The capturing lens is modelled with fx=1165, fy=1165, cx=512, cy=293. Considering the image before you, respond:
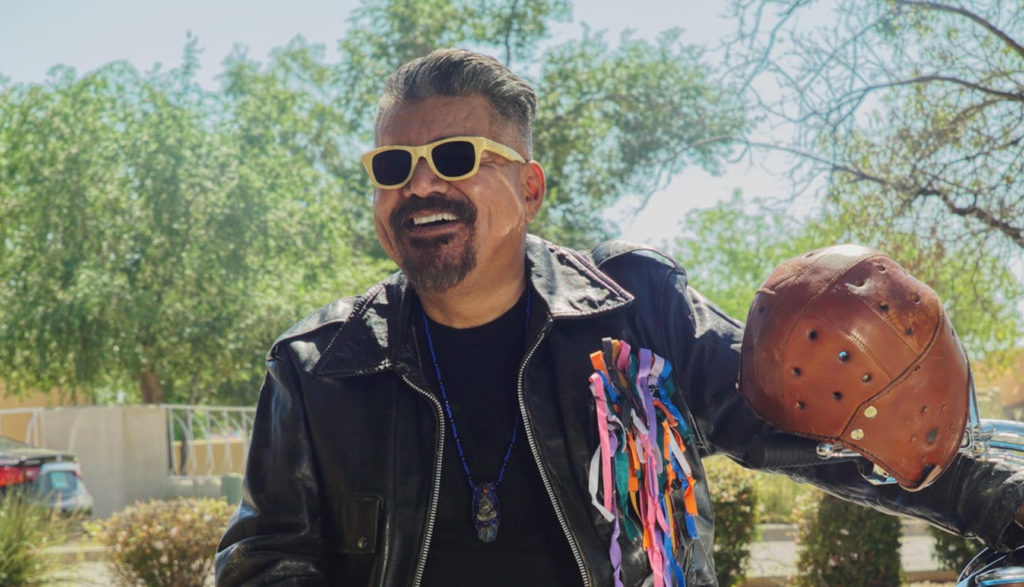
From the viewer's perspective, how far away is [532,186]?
292cm

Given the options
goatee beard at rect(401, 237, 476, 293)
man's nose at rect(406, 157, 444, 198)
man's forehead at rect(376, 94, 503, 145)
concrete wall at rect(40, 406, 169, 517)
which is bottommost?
concrete wall at rect(40, 406, 169, 517)

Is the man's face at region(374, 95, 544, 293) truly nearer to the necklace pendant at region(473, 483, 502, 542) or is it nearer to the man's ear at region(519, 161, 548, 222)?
the man's ear at region(519, 161, 548, 222)

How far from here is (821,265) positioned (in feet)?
7.38

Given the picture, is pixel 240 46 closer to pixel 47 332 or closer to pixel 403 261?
pixel 47 332

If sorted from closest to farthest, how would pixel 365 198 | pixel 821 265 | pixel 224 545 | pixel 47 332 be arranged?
pixel 821 265
pixel 224 545
pixel 47 332
pixel 365 198

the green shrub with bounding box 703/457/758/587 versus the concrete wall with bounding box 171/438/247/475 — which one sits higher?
the green shrub with bounding box 703/457/758/587

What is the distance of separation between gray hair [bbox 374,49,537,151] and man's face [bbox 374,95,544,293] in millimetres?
21

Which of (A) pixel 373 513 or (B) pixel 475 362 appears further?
(B) pixel 475 362

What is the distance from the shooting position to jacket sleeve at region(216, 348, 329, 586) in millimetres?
2557

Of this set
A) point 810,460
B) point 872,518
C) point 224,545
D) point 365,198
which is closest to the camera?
point 810,460

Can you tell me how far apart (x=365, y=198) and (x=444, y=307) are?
28.3 meters

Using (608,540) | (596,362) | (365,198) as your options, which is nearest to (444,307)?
(596,362)

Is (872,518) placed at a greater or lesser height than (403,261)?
lesser

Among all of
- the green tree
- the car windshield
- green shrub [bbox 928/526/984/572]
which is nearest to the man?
green shrub [bbox 928/526/984/572]
